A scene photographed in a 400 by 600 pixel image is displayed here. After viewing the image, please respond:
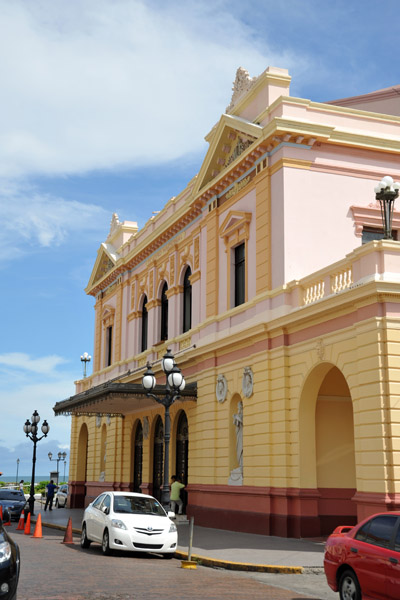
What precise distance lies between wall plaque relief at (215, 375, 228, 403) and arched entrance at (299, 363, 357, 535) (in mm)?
4334

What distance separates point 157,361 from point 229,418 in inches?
299

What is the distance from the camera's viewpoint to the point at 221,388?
24453mm

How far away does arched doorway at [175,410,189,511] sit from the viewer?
91.1 ft

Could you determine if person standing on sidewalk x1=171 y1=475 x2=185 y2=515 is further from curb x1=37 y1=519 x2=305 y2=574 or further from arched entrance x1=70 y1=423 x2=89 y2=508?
arched entrance x1=70 y1=423 x2=89 y2=508

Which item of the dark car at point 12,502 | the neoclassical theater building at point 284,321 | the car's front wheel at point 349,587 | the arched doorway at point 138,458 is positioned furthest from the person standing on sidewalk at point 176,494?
the car's front wheel at point 349,587

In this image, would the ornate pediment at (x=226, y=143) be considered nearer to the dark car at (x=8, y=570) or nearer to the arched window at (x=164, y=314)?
the arched window at (x=164, y=314)

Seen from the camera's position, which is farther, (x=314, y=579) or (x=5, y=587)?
(x=314, y=579)

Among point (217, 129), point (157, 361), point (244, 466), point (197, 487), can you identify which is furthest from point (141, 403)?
point (217, 129)

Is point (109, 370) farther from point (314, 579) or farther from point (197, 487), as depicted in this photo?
point (314, 579)

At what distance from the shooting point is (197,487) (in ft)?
82.5

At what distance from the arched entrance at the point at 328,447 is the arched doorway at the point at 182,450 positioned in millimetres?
8600

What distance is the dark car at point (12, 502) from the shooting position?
30.0 metres

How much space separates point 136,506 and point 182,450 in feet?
36.6

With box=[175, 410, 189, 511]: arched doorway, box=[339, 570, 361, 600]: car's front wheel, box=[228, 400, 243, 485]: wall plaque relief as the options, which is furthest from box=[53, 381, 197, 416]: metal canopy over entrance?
box=[339, 570, 361, 600]: car's front wheel
